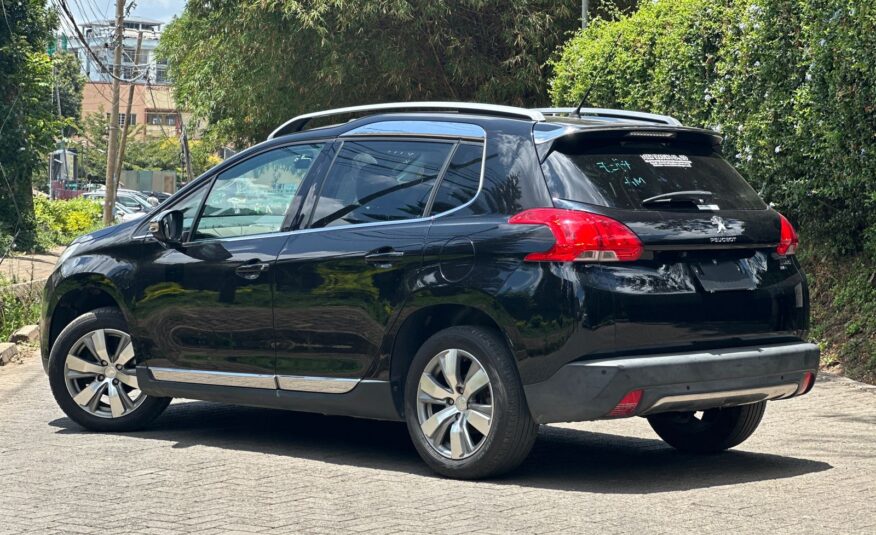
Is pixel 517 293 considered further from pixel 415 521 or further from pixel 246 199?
pixel 246 199

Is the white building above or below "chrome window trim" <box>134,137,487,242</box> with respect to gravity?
above

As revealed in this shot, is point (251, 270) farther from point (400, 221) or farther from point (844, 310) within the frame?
point (844, 310)

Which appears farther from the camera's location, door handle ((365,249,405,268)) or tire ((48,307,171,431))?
tire ((48,307,171,431))

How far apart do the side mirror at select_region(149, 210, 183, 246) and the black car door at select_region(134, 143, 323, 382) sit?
0.05 meters

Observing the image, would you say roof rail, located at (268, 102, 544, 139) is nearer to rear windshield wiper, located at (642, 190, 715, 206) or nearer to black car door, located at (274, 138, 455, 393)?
black car door, located at (274, 138, 455, 393)

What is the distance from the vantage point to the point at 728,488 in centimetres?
712

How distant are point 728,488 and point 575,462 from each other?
1109mm

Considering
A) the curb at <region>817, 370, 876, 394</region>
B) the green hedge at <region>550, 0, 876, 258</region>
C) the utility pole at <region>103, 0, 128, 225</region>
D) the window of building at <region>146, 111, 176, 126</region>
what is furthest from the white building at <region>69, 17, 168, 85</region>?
the curb at <region>817, 370, 876, 394</region>

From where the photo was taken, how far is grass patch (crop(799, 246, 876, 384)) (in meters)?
12.1

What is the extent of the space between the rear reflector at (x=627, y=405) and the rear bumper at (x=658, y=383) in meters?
0.02

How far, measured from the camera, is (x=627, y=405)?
6.79m

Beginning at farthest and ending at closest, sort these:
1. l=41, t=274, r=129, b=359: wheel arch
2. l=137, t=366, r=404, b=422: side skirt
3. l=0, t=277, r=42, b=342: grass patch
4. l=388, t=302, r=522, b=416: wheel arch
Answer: l=0, t=277, r=42, b=342: grass patch, l=41, t=274, r=129, b=359: wheel arch, l=137, t=366, r=404, b=422: side skirt, l=388, t=302, r=522, b=416: wheel arch

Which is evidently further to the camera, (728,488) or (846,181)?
(846,181)

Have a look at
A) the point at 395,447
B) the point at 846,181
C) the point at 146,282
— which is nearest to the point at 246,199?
the point at 146,282
